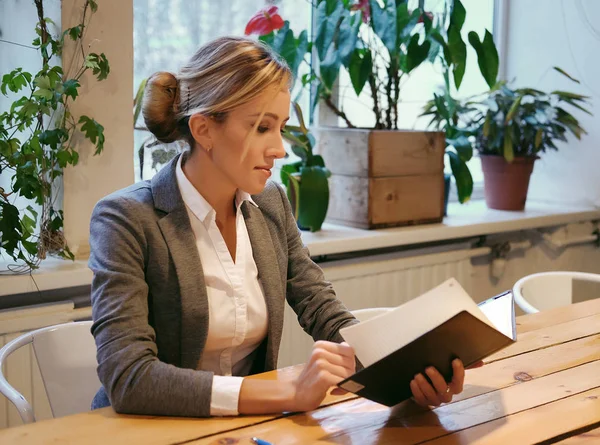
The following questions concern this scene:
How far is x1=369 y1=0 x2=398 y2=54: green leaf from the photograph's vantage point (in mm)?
2586

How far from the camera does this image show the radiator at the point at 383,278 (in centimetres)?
257

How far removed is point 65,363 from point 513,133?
6.73 feet

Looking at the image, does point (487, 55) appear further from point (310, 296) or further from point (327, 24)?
point (310, 296)

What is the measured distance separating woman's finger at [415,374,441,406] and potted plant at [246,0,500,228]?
1.47 meters

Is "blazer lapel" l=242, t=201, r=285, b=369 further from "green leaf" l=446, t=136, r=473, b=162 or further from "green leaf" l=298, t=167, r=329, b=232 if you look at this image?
"green leaf" l=446, t=136, r=473, b=162

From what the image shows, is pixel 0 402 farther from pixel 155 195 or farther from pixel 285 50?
pixel 285 50

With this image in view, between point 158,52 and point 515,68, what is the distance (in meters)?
1.83

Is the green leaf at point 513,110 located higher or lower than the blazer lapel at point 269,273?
higher

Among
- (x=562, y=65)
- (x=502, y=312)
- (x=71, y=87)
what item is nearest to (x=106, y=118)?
(x=71, y=87)

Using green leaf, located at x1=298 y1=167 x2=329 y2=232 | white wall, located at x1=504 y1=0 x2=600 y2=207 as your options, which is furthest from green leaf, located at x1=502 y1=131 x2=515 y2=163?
green leaf, located at x1=298 y1=167 x2=329 y2=232

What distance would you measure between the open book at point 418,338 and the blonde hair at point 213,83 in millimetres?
501

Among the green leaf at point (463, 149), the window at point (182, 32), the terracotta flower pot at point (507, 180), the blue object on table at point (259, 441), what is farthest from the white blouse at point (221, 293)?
the terracotta flower pot at point (507, 180)

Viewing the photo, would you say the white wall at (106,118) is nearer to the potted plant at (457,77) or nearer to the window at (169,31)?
the window at (169,31)

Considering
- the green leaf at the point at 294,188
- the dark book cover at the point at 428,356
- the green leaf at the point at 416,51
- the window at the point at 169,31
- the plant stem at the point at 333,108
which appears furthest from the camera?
the plant stem at the point at 333,108
